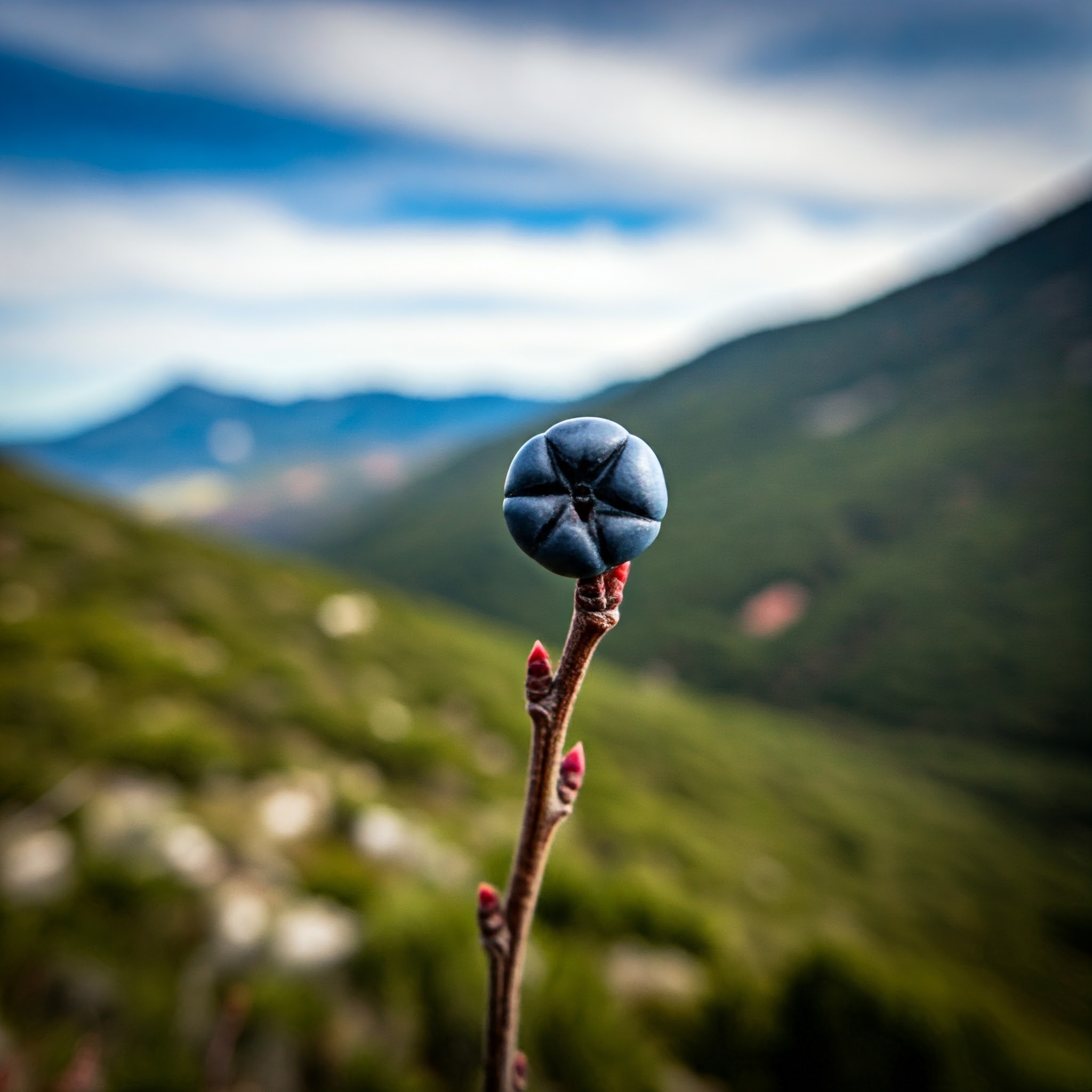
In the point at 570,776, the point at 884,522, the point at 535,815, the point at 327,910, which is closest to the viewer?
the point at 535,815

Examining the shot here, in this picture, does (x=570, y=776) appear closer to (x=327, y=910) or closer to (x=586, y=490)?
(x=586, y=490)

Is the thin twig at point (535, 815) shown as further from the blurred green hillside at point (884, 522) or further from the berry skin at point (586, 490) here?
the blurred green hillside at point (884, 522)

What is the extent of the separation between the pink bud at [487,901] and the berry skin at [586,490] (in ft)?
2.31

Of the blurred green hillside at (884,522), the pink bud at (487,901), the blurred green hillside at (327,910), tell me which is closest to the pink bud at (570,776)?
the pink bud at (487,901)

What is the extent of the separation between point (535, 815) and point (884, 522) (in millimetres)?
87055

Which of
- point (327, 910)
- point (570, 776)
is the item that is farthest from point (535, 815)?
point (327, 910)

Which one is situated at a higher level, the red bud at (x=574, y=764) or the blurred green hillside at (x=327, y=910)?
the red bud at (x=574, y=764)

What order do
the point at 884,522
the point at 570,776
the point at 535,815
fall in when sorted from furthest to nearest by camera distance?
the point at 884,522
the point at 570,776
the point at 535,815

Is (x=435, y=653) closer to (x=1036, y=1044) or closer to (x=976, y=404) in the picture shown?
(x=1036, y=1044)

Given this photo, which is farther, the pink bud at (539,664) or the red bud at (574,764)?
the red bud at (574,764)

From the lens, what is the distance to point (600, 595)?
1.16 meters

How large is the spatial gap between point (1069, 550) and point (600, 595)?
270 ft

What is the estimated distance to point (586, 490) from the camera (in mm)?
1303

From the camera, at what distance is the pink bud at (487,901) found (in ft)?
4.33
